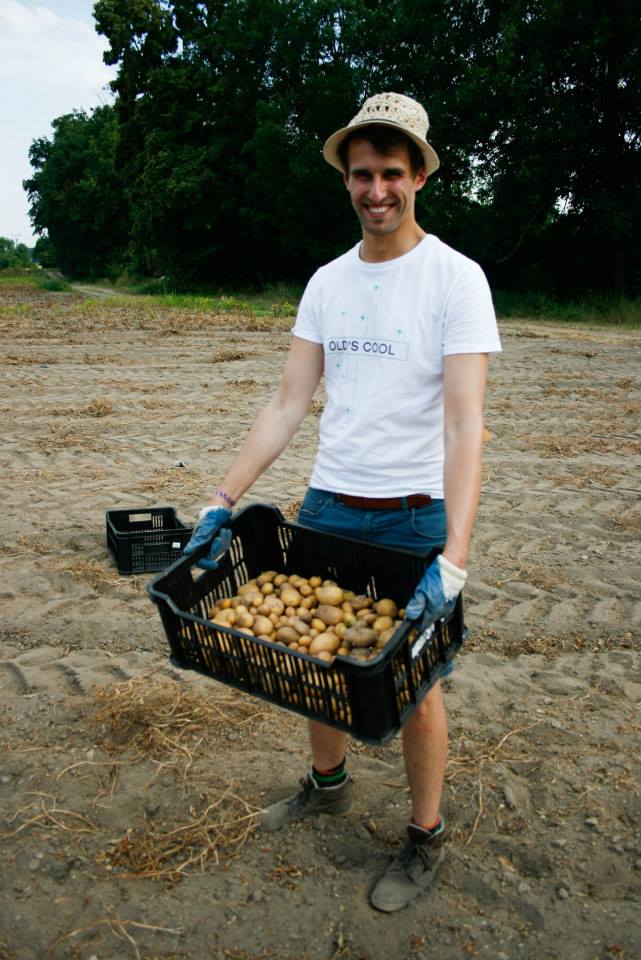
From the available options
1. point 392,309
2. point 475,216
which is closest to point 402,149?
point 392,309

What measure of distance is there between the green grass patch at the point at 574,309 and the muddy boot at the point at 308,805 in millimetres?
16534

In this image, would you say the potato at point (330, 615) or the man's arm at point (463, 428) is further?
the potato at point (330, 615)

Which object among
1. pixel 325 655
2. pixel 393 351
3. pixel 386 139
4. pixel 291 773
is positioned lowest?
pixel 291 773

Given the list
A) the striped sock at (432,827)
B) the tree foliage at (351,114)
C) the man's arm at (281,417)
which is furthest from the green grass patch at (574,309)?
the striped sock at (432,827)

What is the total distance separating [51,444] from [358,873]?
555 cm

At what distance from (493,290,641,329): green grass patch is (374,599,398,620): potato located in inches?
656

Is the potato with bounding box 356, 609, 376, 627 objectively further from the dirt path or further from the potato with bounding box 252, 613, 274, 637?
the dirt path

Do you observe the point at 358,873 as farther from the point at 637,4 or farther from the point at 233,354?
the point at 637,4

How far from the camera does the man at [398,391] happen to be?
216 centimetres

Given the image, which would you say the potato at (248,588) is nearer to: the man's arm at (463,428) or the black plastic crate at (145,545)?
the man's arm at (463,428)

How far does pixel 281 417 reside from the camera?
2656 mm

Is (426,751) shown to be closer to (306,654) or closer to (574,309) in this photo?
(306,654)

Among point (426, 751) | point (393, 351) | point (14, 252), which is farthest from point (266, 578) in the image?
point (14, 252)

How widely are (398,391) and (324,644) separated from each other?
2.46 ft
